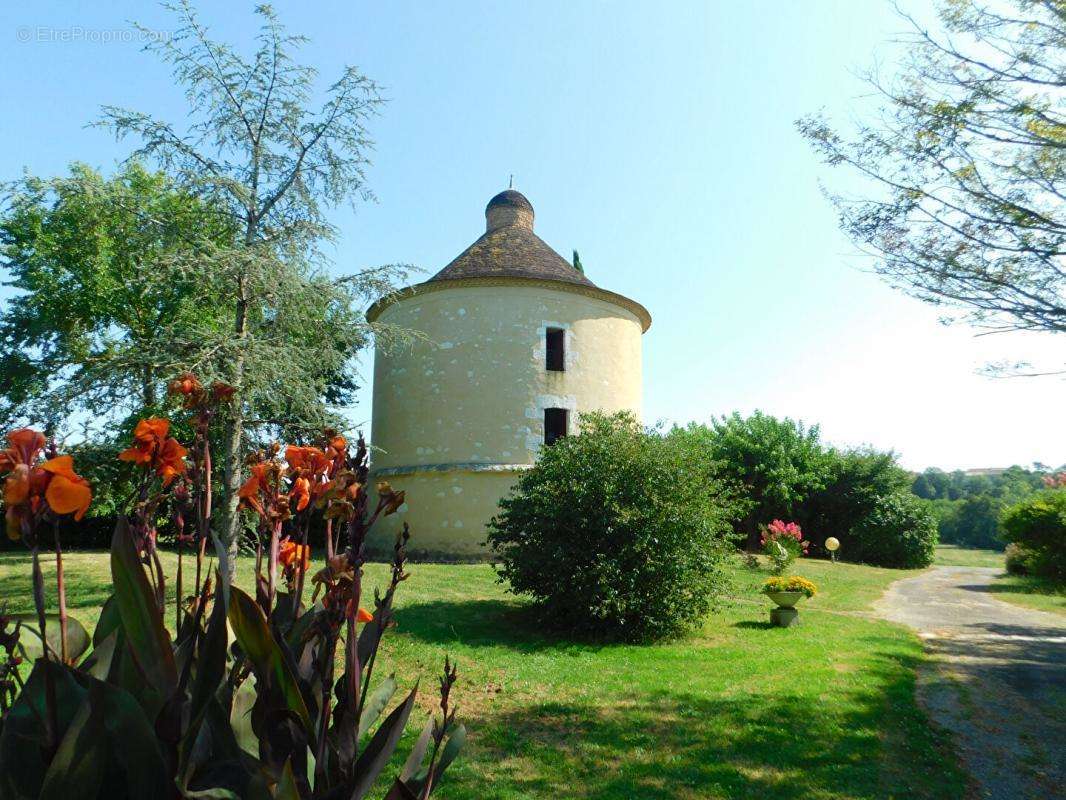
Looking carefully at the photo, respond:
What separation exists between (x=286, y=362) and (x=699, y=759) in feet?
25.5

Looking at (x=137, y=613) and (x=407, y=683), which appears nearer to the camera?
(x=137, y=613)

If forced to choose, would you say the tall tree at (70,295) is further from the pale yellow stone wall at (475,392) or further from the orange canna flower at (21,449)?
the orange canna flower at (21,449)

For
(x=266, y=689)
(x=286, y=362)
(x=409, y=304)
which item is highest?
(x=409, y=304)

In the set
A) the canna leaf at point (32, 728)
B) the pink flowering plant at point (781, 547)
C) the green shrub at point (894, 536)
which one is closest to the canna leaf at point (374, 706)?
the canna leaf at point (32, 728)

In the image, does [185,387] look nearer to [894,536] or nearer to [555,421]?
[555,421]

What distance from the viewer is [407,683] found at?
6578 millimetres

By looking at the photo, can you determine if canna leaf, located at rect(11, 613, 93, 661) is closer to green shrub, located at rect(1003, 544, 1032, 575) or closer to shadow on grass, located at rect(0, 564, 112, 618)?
shadow on grass, located at rect(0, 564, 112, 618)

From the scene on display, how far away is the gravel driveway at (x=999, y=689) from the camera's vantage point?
4949 mm

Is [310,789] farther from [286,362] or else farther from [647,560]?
[286,362]

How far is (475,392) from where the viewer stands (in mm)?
18375

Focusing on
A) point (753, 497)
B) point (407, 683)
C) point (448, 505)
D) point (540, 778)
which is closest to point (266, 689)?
point (540, 778)

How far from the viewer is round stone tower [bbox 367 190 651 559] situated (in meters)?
17.9

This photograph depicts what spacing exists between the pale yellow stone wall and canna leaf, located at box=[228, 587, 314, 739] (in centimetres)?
1638

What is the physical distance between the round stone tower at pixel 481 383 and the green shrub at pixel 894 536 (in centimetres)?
1411
